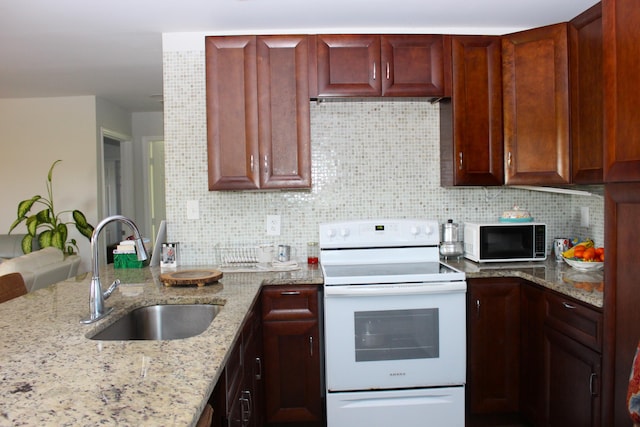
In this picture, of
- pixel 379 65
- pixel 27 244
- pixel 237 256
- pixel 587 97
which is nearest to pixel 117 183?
pixel 27 244

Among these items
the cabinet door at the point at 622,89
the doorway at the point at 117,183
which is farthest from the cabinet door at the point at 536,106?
the doorway at the point at 117,183

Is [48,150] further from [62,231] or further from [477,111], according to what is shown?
[477,111]

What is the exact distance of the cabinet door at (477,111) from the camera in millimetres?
2715

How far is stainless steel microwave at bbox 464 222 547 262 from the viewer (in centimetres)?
273

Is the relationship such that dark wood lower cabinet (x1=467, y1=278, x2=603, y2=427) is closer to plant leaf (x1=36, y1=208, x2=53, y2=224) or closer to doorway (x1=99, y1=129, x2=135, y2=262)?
plant leaf (x1=36, y1=208, x2=53, y2=224)

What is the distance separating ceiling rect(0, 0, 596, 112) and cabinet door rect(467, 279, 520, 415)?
1535 millimetres

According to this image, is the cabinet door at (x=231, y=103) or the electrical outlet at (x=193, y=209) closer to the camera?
the cabinet door at (x=231, y=103)

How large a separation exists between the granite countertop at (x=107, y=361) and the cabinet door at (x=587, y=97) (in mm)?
625

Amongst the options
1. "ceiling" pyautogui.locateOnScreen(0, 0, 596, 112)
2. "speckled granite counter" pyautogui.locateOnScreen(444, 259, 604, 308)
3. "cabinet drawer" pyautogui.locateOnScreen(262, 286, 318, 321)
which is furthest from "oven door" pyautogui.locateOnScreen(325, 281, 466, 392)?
"ceiling" pyautogui.locateOnScreen(0, 0, 596, 112)

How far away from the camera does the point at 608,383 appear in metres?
1.77

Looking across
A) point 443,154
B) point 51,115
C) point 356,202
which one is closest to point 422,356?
point 356,202

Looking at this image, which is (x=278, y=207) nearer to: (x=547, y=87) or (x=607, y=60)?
(x=547, y=87)

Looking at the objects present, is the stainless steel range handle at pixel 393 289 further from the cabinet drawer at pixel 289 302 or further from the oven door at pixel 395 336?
the cabinet drawer at pixel 289 302

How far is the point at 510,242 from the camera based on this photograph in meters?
2.76
